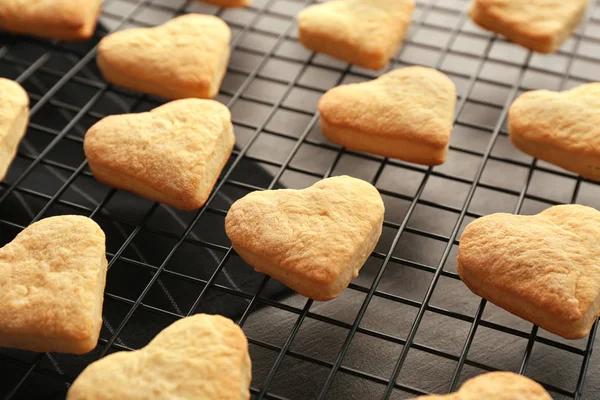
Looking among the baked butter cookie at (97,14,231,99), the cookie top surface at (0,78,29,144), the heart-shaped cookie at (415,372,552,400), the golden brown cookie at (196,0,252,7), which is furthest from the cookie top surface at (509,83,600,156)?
the cookie top surface at (0,78,29,144)

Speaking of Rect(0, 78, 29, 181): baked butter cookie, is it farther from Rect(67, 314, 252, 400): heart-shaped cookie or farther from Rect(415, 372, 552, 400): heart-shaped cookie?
Rect(415, 372, 552, 400): heart-shaped cookie

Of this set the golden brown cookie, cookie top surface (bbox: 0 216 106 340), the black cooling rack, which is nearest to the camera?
cookie top surface (bbox: 0 216 106 340)

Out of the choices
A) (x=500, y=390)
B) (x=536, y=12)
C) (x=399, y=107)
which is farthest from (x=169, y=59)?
(x=500, y=390)

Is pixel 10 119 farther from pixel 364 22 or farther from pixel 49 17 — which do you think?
pixel 364 22

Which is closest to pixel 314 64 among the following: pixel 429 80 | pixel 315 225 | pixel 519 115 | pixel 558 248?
pixel 429 80

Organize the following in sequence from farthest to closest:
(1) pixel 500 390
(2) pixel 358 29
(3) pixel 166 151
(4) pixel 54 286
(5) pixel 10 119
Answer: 1. (2) pixel 358 29
2. (5) pixel 10 119
3. (3) pixel 166 151
4. (4) pixel 54 286
5. (1) pixel 500 390

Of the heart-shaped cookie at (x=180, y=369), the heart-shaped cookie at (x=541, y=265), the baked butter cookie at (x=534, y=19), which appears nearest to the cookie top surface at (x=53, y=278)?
the heart-shaped cookie at (x=180, y=369)

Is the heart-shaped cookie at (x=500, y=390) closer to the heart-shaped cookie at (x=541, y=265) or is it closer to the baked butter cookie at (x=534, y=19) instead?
the heart-shaped cookie at (x=541, y=265)
